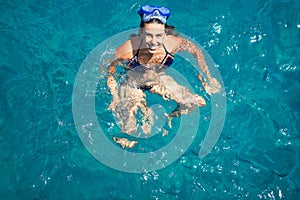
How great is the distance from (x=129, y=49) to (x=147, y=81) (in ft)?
2.59

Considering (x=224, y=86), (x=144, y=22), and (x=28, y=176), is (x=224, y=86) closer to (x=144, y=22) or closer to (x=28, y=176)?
(x=144, y=22)

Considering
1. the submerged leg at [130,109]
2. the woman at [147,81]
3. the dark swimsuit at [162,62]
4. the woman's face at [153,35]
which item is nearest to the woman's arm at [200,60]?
the woman at [147,81]

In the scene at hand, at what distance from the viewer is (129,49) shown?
500 cm

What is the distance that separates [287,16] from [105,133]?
5320 millimetres

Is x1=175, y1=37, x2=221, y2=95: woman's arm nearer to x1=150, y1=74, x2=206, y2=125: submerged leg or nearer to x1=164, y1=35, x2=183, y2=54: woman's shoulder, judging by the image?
x1=164, y1=35, x2=183, y2=54: woman's shoulder

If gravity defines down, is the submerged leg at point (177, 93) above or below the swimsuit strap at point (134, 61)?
below

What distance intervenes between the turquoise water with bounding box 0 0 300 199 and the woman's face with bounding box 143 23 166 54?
162 centimetres

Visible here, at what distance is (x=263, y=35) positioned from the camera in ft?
21.2

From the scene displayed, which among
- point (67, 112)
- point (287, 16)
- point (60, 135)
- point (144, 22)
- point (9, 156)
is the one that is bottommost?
point (9, 156)

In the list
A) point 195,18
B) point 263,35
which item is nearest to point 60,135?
point 195,18

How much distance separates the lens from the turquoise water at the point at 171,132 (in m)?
5.51

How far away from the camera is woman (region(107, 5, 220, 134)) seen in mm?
5008

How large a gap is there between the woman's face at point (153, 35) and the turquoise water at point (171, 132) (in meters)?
1.62

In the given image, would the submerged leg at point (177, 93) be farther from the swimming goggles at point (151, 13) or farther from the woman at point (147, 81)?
the swimming goggles at point (151, 13)
